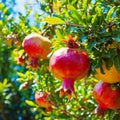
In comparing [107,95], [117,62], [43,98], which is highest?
[117,62]

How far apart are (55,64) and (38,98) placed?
31.1 inches

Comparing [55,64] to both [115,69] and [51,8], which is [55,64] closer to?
[115,69]

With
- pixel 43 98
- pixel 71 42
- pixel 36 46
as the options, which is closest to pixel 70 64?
pixel 71 42

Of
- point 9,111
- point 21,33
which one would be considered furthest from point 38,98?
point 9,111

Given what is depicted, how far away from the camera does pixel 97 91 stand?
1.42m

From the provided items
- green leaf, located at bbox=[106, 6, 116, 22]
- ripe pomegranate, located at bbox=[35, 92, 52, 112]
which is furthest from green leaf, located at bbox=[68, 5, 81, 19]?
ripe pomegranate, located at bbox=[35, 92, 52, 112]

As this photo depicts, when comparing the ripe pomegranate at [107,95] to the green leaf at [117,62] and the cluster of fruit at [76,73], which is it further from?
the green leaf at [117,62]

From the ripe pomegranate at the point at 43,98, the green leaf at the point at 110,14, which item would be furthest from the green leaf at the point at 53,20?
the ripe pomegranate at the point at 43,98

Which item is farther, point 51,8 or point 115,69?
point 51,8

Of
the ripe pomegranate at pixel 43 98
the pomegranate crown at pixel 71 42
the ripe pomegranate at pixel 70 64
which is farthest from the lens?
the ripe pomegranate at pixel 43 98

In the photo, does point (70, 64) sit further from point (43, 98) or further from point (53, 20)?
point (43, 98)

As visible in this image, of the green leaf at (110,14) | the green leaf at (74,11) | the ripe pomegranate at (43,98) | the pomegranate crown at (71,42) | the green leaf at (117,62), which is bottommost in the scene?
the ripe pomegranate at (43,98)

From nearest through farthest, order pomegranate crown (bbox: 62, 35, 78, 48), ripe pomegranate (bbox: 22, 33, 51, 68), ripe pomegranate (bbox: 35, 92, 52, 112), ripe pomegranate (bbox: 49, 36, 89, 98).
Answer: ripe pomegranate (bbox: 49, 36, 89, 98) < pomegranate crown (bbox: 62, 35, 78, 48) < ripe pomegranate (bbox: 22, 33, 51, 68) < ripe pomegranate (bbox: 35, 92, 52, 112)

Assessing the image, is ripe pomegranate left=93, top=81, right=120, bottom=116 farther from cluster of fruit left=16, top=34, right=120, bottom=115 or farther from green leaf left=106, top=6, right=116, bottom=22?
green leaf left=106, top=6, right=116, bottom=22
